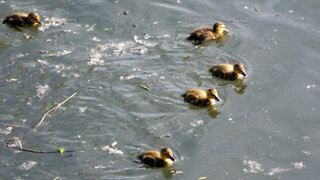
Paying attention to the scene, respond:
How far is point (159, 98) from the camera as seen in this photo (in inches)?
276

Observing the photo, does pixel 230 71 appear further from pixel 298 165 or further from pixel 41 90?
pixel 41 90

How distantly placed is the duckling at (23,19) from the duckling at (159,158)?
11.7ft

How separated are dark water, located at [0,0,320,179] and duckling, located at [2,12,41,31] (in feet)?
0.45

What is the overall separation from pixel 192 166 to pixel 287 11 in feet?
13.4

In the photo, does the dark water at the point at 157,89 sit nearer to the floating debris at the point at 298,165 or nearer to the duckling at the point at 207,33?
the floating debris at the point at 298,165

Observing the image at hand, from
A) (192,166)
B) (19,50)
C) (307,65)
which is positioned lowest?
(19,50)

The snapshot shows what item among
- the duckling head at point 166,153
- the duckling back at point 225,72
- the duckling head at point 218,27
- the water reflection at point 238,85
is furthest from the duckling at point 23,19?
the duckling head at point 166,153

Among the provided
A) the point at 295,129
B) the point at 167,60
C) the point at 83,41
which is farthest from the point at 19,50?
the point at 295,129

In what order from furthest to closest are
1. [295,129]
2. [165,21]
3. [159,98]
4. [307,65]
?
[165,21] → [307,65] → [159,98] → [295,129]

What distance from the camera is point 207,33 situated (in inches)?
321

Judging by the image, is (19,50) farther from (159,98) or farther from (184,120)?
(184,120)

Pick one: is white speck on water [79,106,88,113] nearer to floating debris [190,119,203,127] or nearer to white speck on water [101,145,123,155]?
white speck on water [101,145,123,155]

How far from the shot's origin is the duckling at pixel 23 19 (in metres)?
8.38

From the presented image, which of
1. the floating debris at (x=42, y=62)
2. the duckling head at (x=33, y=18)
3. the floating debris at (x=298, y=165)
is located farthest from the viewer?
the duckling head at (x=33, y=18)
